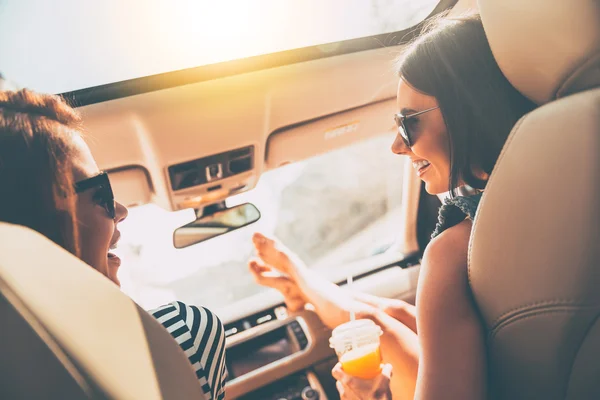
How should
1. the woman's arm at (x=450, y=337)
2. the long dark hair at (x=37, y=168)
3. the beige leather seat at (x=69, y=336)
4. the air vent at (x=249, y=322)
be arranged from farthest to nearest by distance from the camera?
the air vent at (x=249, y=322) → the woman's arm at (x=450, y=337) → the long dark hair at (x=37, y=168) → the beige leather seat at (x=69, y=336)

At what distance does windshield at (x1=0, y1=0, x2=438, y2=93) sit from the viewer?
1.50 m

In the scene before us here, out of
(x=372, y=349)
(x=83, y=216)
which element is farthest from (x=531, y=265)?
(x=83, y=216)

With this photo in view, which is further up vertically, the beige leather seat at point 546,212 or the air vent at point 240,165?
the beige leather seat at point 546,212

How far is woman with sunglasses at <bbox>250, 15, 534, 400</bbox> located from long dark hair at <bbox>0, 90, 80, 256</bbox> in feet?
2.70

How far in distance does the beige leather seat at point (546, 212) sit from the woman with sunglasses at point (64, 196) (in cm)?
63

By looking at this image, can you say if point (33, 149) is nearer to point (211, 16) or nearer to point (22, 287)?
point (22, 287)

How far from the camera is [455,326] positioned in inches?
41.4

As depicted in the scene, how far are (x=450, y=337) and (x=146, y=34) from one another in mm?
1374

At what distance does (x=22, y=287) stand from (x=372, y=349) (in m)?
1.07

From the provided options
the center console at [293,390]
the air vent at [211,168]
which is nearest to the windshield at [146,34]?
the air vent at [211,168]

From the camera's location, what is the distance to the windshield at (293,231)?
9.62ft

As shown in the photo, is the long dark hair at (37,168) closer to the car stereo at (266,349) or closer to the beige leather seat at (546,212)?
the beige leather seat at (546,212)

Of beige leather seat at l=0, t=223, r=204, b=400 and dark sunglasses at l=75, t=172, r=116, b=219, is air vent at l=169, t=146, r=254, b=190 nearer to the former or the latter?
dark sunglasses at l=75, t=172, r=116, b=219

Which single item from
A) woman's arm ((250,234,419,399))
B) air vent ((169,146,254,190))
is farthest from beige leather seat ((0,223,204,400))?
woman's arm ((250,234,419,399))
